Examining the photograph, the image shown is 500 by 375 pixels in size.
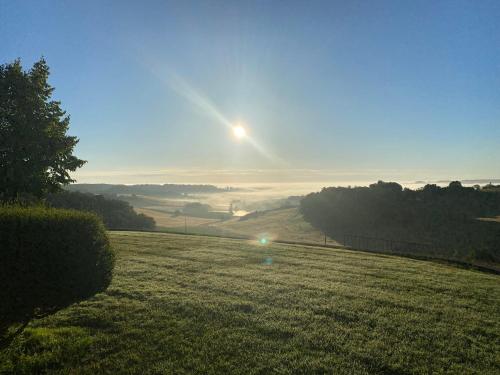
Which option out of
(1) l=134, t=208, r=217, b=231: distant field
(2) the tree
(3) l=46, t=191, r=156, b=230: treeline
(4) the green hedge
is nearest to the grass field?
(4) the green hedge

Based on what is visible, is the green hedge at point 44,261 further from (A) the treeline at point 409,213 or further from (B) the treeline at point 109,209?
(B) the treeline at point 109,209

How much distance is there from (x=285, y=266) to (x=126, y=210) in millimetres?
88370

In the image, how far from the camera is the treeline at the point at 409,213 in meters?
79.5

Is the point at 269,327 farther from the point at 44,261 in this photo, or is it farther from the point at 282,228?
the point at 282,228

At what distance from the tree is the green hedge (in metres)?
17.5

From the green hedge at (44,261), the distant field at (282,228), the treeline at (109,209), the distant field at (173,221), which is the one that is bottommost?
the distant field at (173,221)

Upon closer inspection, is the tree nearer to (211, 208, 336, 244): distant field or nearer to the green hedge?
the green hedge

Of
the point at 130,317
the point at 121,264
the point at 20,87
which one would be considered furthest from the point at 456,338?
the point at 20,87

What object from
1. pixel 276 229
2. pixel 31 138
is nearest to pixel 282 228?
pixel 276 229

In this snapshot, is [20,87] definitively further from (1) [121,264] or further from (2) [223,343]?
(2) [223,343]

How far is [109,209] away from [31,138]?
7670cm

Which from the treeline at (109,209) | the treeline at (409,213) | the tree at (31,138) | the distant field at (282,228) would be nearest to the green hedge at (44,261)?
the tree at (31,138)

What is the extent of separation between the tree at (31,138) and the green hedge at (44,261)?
17497 millimetres

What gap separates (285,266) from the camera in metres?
20.4
